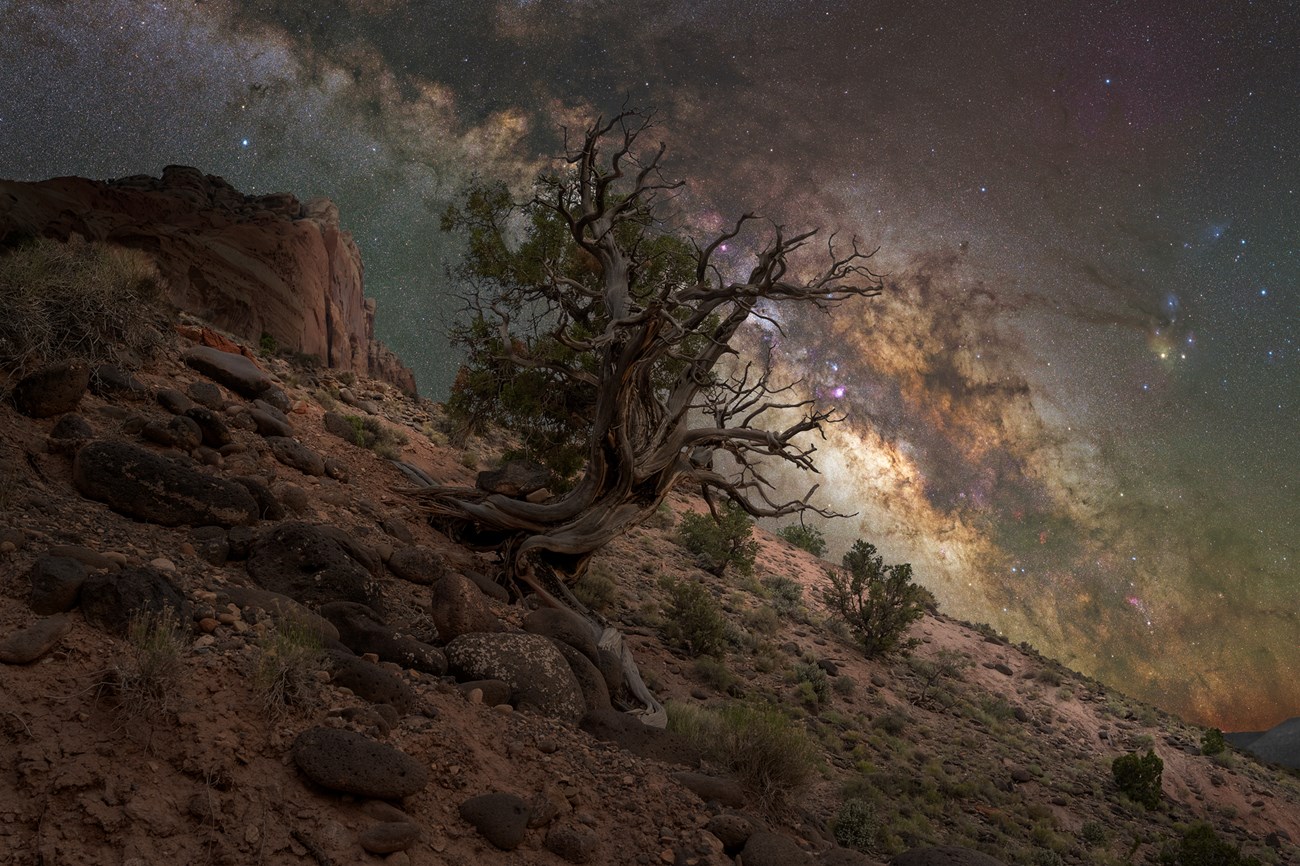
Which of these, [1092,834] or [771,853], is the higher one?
[1092,834]

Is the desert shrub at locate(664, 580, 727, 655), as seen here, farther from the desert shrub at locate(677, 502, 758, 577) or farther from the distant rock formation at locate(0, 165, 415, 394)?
the distant rock formation at locate(0, 165, 415, 394)

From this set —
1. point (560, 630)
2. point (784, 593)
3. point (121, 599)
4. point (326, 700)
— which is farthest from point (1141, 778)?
point (121, 599)

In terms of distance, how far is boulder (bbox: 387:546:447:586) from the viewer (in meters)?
9.43

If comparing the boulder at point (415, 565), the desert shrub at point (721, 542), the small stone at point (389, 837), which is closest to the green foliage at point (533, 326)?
the boulder at point (415, 565)

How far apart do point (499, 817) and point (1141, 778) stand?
15989 mm

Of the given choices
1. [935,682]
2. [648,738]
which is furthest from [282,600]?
[935,682]

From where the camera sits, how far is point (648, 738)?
22.4 ft

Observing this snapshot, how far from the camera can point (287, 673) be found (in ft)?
15.8

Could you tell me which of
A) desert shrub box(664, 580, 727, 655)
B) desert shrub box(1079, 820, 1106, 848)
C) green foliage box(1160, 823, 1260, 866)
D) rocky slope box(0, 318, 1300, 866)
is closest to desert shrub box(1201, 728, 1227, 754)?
rocky slope box(0, 318, 1300, 866)

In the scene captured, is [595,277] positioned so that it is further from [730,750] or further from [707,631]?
[730,750]

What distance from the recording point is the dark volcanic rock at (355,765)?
4.20m

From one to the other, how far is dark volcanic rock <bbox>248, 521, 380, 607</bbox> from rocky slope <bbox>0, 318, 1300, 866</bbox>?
26mm

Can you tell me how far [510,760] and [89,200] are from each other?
83.0 ft

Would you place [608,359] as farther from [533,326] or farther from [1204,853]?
[1204,853]
